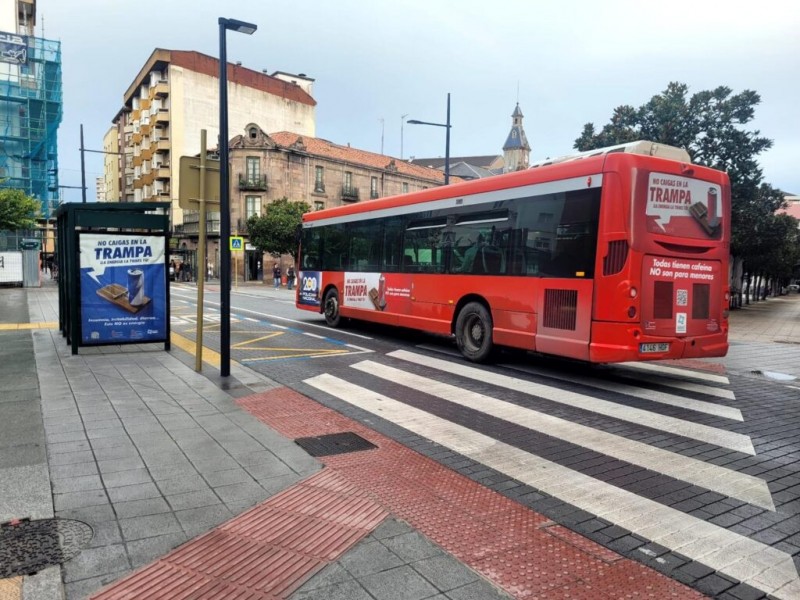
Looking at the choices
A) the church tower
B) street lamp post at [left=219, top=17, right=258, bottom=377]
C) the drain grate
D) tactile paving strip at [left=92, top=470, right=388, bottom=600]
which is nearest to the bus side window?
street lamp post at [left=219, top=17, right=258, bottom=377]

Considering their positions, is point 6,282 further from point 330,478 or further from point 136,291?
point 330,478

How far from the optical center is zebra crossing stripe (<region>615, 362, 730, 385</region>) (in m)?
9.12

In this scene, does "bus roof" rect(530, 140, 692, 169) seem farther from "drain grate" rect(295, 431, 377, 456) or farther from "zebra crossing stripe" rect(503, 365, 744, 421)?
"drain grate" rect(295, 431, 377, 456)

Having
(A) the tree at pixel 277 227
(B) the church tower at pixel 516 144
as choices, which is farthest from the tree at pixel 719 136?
(B) the church tower at pixel 516 144

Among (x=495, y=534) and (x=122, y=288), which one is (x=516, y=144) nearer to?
(x=122, y=288)

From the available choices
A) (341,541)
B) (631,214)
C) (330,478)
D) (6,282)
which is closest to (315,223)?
(631,214)

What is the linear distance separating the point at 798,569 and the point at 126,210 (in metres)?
9.83

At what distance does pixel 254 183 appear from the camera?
167 feet

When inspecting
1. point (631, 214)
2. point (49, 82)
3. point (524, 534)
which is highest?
point (49, 82)

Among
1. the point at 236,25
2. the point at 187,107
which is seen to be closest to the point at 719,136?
the point at 236,25

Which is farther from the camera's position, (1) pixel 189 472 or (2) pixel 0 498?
(1) pixel 189 472

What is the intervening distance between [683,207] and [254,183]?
46.6 meters

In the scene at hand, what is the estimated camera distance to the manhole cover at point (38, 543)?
314 cm

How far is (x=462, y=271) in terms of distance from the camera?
34.4 feet
